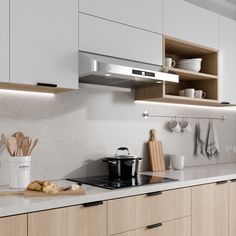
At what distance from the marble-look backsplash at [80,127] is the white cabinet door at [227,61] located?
20.4 inches

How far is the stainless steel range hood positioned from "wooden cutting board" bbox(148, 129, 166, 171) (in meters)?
0.59

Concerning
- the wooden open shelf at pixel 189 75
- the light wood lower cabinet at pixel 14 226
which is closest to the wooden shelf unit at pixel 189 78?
the wooden open shelf at pixel 189 75

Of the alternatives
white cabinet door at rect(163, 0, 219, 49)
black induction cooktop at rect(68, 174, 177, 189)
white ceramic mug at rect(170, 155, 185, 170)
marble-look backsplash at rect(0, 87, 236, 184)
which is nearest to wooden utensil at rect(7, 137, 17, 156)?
marble-look backsplash at rect(0, 87, 236, 184)

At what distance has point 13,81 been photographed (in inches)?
79.8

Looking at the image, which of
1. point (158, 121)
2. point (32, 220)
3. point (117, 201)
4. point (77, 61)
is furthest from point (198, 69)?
point (32, 220)

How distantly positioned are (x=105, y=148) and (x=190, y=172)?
81 centimetres

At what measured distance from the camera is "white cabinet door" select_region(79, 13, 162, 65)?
7.79 ft

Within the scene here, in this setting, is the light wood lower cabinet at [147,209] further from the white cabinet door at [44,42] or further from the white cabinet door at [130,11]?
the white cabinet door at [130,11]

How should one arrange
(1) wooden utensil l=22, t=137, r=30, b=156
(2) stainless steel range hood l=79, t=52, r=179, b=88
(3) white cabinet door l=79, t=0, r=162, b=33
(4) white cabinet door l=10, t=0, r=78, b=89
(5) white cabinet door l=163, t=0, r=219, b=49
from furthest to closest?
1. (5) white cabinet door l=163, t=0, r=219, b=49
2. (3) white cabinet door l=79, t=0, r=162, b=33
3. (2) stainless steel range hood l=79, t=52, r=179, b=88
4. (1) wooden utensil l=22, t=137, r=30, b=156
5. (4) white cabinet door l=10, t=0, r=78, b=89

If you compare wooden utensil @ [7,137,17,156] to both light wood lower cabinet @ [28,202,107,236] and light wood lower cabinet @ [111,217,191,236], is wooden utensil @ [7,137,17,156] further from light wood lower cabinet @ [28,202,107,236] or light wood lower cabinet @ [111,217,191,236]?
light wood lower cabinet @ [111,217,191,236]

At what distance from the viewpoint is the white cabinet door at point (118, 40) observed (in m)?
2.38

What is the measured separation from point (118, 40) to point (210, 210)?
1534 mm

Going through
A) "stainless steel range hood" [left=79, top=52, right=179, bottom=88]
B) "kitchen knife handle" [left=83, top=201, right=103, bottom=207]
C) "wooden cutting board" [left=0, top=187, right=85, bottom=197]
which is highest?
"stainless steel range hood" [left=79, top=52, right=179, bottom=88]

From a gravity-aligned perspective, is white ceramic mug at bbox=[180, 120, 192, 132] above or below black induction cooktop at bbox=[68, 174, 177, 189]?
above
